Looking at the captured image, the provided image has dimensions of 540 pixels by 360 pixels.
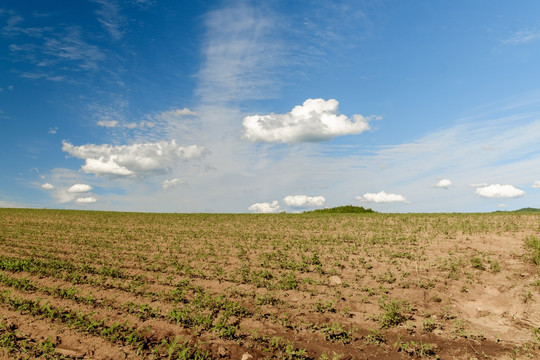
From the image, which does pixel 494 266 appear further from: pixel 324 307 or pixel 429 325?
pixel 324 307

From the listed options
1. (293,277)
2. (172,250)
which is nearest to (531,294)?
(293,277)

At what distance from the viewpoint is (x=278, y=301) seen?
10.9 meters

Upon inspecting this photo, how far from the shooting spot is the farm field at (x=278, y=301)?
8445 mm

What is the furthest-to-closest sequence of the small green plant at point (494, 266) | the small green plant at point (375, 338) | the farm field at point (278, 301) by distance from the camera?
1. the small green plant at point (494, 266)
2. the small green plant at point (375, 338)
3. the farm field at point (278, 301)

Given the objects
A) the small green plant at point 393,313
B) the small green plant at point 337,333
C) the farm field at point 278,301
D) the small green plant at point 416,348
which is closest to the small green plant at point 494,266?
the farm field at point 278,301

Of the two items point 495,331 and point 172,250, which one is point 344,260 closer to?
point 495,331

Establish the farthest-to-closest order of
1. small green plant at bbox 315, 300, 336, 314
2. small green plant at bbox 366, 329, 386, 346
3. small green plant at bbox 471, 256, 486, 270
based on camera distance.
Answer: small green plant at bbox 471, 256, 486, 270 < small green plant at bbox 315, 300, 336, 314 < small green plant at bbox 366, 329, 386, 346

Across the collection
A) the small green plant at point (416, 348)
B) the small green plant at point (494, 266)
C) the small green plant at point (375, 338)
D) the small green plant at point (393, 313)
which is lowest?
the small green plant at point (416, 348)

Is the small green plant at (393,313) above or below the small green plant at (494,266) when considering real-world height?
below

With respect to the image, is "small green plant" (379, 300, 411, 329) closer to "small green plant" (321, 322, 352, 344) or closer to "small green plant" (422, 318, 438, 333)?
"small green plant" (422, 318, 438, 333)

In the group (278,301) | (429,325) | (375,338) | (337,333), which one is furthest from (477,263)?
(278,301)

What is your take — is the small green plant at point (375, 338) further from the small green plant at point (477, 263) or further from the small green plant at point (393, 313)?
the small green plant at point (477, 263)

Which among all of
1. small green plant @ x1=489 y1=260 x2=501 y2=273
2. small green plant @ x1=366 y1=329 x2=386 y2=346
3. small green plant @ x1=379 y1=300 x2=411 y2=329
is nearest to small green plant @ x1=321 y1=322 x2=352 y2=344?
small green plant @ x1=366 y1=329 x2=386 y2=346

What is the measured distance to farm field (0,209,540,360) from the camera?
8445 millimetres
